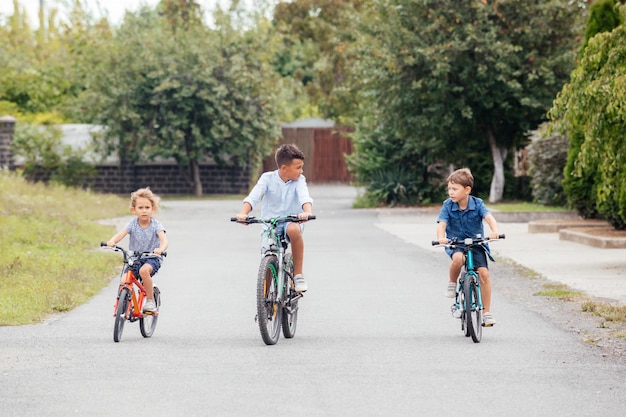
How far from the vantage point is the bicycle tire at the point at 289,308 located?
35.3 feet

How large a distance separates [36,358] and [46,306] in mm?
3568

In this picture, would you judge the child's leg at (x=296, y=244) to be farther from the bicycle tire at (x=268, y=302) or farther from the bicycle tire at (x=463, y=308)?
the bicycle tire at (x=463, y=308)

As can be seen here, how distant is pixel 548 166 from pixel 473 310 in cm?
2174

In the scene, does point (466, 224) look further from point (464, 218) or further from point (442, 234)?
point (442, 234)

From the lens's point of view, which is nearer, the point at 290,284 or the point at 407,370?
the point at 407,370

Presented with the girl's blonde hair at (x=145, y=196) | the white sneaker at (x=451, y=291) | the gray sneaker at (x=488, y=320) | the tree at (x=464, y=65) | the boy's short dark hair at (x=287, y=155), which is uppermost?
the tree at (x=464, y=65)

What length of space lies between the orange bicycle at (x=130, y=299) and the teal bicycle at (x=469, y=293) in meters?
2.46

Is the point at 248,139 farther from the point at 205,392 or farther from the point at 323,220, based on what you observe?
the point at 205,392

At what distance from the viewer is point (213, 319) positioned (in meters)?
12.3

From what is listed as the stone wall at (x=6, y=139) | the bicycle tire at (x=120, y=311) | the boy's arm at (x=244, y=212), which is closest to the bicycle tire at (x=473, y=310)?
the boy's arm at (x=244, y=212)

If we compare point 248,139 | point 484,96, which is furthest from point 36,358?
point 248,139

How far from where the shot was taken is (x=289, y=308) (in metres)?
10.8

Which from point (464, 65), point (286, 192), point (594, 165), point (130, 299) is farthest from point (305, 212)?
point (464, 65)

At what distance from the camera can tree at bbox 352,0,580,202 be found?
114 feet
